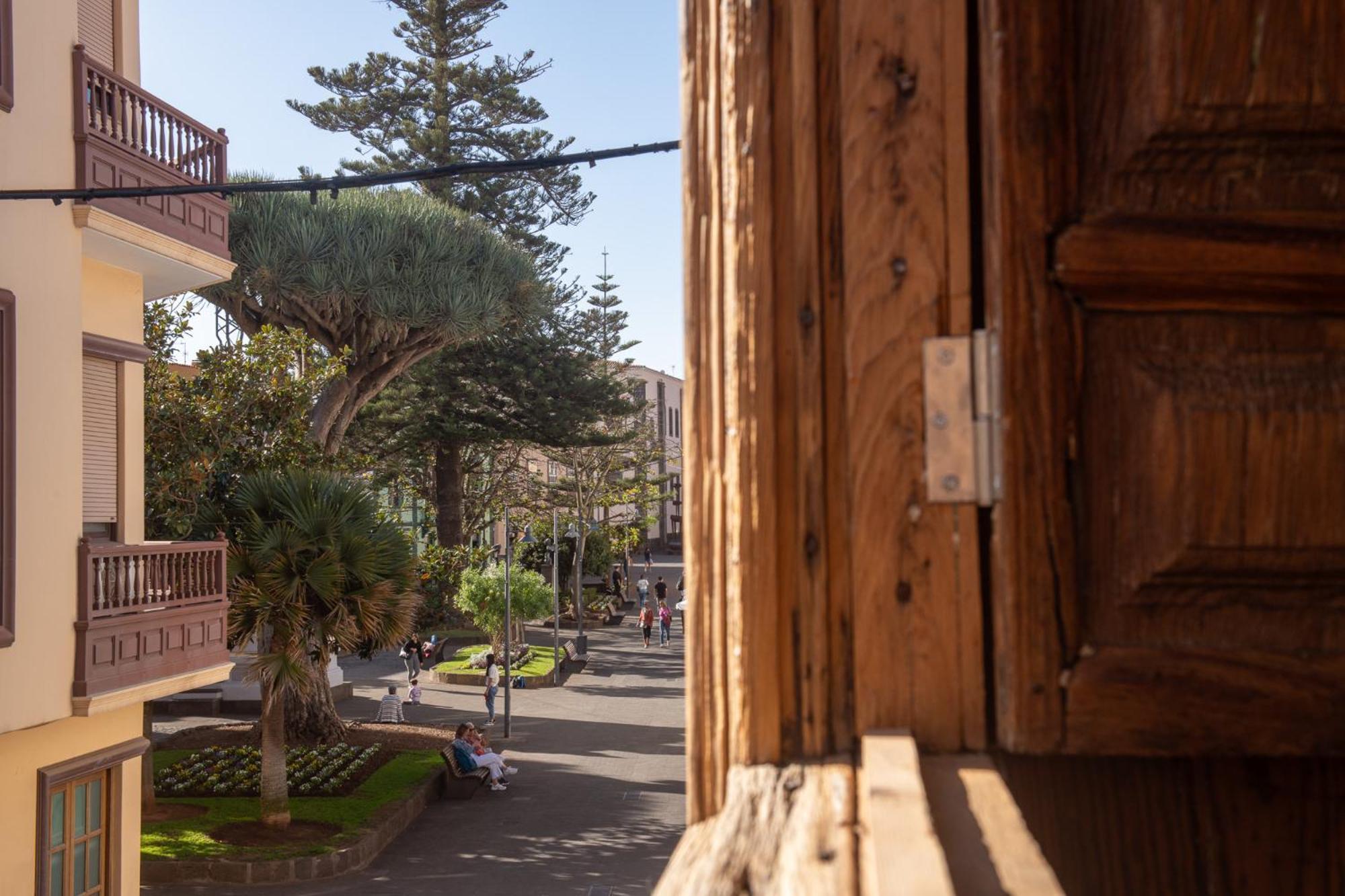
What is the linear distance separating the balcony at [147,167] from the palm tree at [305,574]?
2975mm

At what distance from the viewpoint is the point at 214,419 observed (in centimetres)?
1755

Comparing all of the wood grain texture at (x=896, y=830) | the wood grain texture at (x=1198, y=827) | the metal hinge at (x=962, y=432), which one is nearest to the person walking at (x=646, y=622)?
the wood grain texture at (x=1198, y=827)

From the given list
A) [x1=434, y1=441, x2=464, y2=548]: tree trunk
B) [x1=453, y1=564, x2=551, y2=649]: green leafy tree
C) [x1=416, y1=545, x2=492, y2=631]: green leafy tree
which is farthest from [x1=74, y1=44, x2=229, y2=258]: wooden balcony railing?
[x1=434, y1=441, x2=464, y2=548]: tree trunk

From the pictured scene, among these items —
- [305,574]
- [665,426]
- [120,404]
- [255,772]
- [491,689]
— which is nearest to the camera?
[120,404]

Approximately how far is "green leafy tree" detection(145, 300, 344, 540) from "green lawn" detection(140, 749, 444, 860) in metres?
3.50

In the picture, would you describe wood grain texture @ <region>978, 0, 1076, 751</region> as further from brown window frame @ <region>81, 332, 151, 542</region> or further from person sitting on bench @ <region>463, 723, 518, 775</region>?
person sitting on bench @ <region>463, 723, 518, 775</region>

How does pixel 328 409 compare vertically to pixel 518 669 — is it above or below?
above

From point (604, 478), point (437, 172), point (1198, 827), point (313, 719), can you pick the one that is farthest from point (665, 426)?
point (1198, 827)

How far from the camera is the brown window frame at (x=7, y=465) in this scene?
961 centimetres

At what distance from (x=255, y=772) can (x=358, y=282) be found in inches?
455

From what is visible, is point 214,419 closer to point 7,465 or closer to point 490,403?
point 7,465

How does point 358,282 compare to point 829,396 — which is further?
point 358,282

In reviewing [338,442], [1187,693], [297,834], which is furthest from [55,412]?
[338,442]

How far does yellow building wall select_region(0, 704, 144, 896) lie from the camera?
33.0 ft
